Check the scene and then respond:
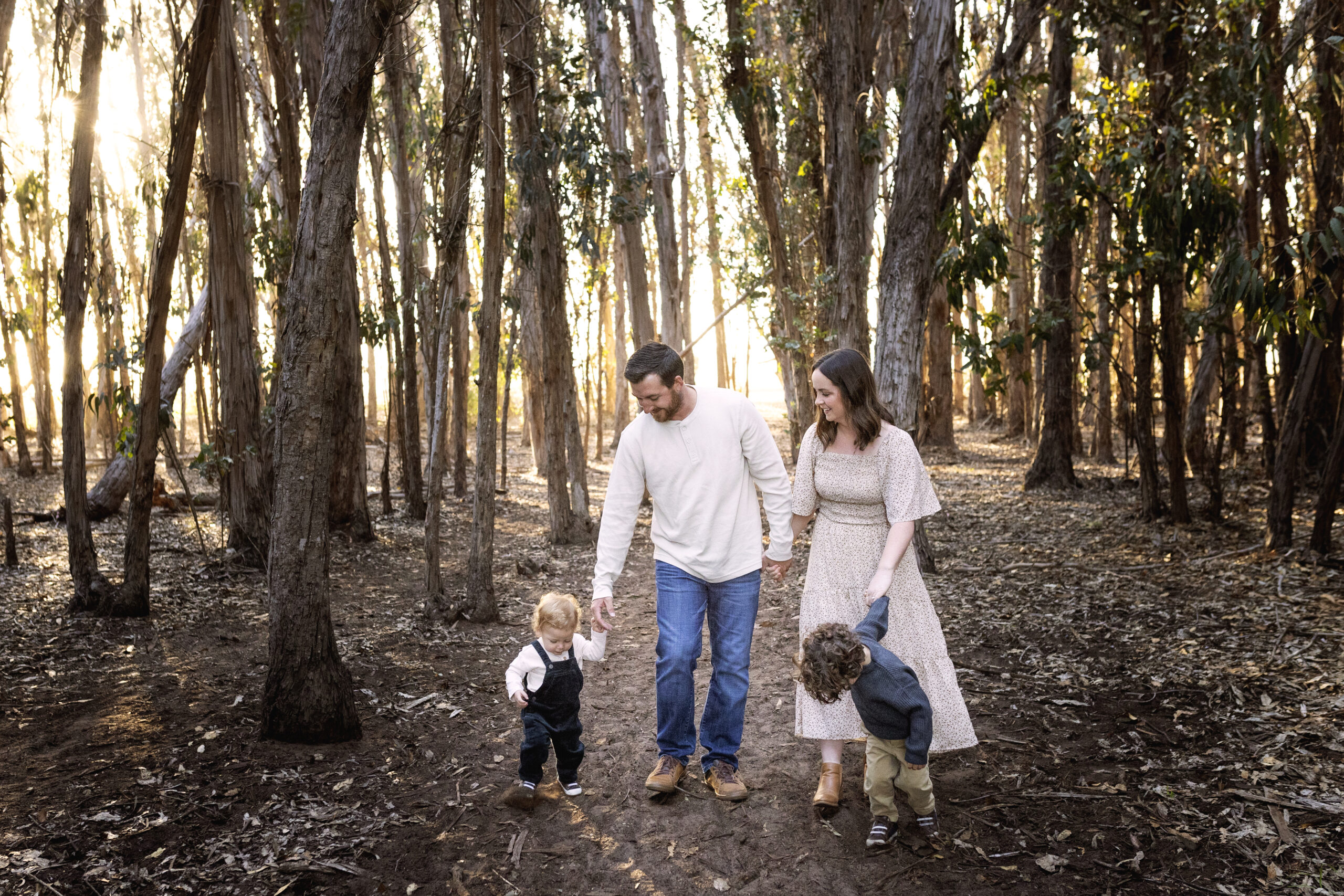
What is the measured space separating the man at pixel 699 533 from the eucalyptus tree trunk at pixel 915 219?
4183 millimetres

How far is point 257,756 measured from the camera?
4238mm

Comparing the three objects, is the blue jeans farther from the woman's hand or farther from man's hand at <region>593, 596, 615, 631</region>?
the woman's hand

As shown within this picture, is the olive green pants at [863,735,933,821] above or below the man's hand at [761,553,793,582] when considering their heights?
below

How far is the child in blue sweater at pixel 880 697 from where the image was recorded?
3.33 m

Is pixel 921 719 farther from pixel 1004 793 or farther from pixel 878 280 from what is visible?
pixel 878 280

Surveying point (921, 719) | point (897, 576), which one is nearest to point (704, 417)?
point (897, 576)

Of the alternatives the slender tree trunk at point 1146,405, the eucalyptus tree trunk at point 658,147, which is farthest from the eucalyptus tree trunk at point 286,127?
the slender tree trunk at point 1146,405

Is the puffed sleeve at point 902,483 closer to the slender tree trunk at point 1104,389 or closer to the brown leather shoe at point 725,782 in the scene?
the brown leather shoe at point 725,782

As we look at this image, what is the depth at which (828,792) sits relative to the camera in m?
3.79

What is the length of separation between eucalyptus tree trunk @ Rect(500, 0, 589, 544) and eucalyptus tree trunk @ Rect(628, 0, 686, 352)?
8.53 feet

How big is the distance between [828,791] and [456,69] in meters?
8.71

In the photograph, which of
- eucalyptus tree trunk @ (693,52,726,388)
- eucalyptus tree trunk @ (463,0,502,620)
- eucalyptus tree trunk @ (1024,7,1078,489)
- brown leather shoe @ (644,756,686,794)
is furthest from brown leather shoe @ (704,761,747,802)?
eucalyptus tree trunk @ (693,52,726,388)

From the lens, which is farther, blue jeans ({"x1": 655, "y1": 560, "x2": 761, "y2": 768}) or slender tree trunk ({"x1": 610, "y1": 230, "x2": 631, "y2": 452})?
slender tree trunk ({"x1": 610, "y1": 230, "x2": 631, "y2": 452})

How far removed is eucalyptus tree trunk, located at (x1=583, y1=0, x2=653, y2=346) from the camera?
1036cm
